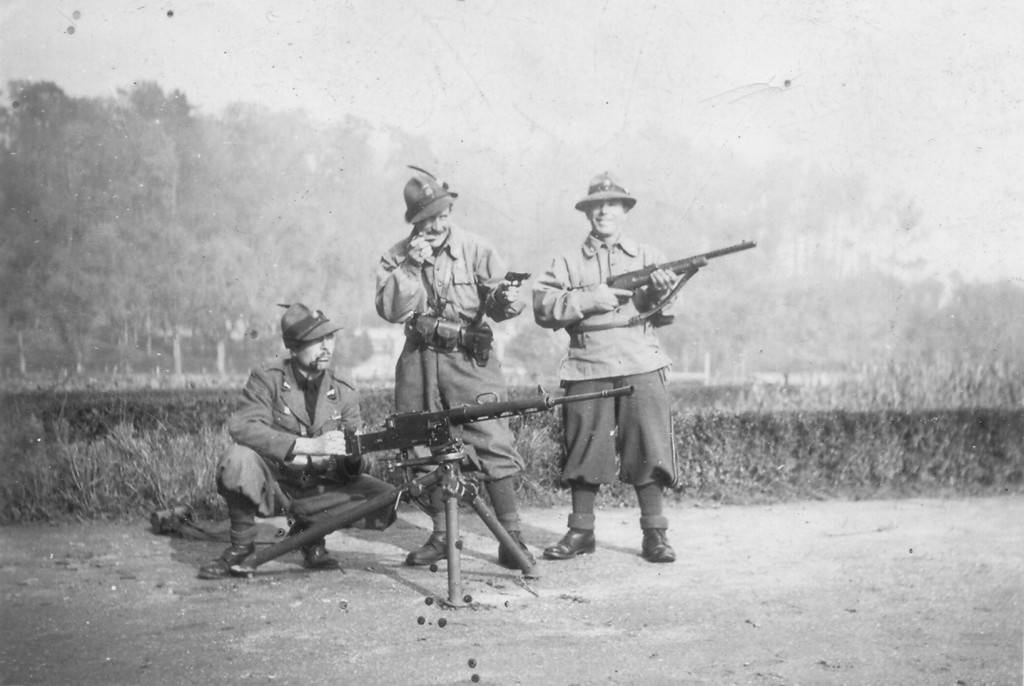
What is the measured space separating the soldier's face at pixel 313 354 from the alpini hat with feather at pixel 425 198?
0.82 m

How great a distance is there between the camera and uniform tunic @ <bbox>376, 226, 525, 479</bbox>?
5.13 m

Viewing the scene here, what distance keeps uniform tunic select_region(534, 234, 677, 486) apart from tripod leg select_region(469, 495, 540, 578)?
2.53 feet

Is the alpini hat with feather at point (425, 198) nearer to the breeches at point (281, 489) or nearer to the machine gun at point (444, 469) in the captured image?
the machine gun at point (444, 469)

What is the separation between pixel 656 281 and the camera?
523 centimetres

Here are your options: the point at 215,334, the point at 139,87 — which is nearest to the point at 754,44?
the point at 139,87

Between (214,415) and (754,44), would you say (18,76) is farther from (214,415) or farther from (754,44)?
(754,44)

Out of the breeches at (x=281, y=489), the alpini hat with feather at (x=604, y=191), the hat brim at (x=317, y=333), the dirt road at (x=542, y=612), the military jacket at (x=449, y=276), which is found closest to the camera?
the dirt road at (x=542, y=612)

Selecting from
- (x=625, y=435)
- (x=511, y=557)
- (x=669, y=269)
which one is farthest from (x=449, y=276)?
(x=511, y=557)

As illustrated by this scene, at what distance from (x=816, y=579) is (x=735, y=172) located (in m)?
2.79

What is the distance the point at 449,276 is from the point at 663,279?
120 centimetres

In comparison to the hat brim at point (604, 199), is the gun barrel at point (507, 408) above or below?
below

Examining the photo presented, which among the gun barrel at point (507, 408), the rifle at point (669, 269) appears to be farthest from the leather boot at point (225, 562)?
the rifle at point (669, 269)

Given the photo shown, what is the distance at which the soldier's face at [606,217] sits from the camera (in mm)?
5484

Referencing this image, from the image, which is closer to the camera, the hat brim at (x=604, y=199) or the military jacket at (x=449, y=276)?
the military jacket at (x=449, y=276)
